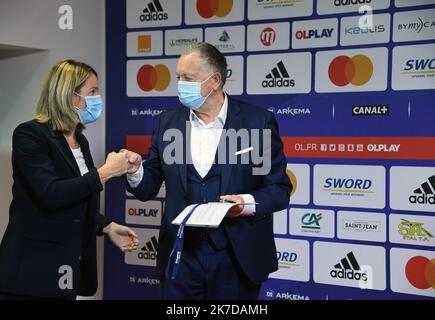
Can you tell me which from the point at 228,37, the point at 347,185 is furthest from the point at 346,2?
the point at 347,185

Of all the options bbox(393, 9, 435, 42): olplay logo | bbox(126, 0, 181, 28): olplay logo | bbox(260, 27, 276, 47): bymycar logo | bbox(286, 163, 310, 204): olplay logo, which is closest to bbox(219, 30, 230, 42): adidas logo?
bbox(260, 27, 276, 47): bymycar logo

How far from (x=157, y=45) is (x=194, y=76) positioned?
5.15 ft

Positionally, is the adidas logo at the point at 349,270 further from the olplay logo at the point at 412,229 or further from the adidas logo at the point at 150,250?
the adidas logo at the point at 150,250

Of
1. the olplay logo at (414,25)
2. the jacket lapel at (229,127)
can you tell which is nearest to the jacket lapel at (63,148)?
the jacket lapel at (229,127)

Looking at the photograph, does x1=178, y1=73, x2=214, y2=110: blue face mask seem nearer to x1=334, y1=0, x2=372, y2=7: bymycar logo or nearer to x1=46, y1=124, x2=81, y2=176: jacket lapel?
x1=46, y1=124, x2=81, y2=176: jacket lapel

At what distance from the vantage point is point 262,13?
337 centimetres

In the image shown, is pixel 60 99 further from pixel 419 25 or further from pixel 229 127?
pixel 419 25

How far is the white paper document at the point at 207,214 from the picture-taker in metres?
1.79

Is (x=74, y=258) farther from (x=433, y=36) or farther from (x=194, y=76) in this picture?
(x=433, y=36)

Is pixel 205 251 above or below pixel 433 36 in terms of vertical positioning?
below

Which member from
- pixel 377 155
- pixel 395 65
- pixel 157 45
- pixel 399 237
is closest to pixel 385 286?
pixel 399 237

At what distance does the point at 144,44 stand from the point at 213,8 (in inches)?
22.3
